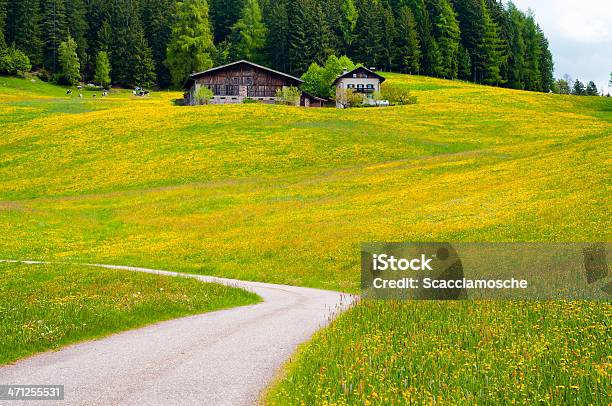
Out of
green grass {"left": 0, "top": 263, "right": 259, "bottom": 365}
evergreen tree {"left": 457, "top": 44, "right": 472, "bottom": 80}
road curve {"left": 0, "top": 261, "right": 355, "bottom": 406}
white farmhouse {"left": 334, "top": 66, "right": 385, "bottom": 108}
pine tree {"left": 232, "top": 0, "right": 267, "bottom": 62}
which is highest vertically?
pine tree {"left": 232, "top": 0, "right": 267, "bottom": 62}

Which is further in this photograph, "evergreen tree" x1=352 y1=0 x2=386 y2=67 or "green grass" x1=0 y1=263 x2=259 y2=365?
"evergreen tree" x1=352 y1=0 x2=386 y2=67

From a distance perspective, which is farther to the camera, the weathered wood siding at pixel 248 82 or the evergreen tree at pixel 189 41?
the evergreen tree at pixel 189 41

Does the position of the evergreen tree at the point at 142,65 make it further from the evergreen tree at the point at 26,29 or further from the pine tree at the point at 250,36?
the pine tree at the point at 250,36

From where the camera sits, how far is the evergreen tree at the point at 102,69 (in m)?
Result: 150

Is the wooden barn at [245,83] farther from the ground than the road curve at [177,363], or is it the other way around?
the wooden barn at [245,83]

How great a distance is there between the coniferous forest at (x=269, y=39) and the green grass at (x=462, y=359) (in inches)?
5645

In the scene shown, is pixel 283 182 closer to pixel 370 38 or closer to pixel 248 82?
pixel 248 82

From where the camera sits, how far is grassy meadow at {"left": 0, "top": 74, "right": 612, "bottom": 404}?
10.0 meters

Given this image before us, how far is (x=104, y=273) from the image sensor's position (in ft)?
88.6

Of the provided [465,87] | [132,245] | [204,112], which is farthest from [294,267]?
[465,87]

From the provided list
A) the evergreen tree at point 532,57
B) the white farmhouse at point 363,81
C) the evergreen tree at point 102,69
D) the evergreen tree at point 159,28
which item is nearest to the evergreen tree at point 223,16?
the evergreen tree at point 159,28

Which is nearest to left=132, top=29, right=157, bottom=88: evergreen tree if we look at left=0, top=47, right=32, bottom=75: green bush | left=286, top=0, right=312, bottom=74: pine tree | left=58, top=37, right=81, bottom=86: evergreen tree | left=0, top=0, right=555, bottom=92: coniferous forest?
left=0, top=0, right=555, bottom=92: coniferous forest

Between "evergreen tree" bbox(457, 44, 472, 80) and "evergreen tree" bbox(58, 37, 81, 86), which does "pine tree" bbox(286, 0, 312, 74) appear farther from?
"evergreen tree" bbox(58, 37, 81, 86)

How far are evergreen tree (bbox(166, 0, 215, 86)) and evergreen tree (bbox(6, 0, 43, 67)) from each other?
3422 centimetres
